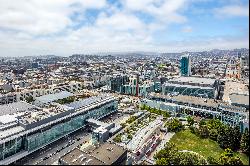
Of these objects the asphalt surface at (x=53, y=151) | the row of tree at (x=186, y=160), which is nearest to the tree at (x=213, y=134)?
the row of tree at (x=186, y=160)

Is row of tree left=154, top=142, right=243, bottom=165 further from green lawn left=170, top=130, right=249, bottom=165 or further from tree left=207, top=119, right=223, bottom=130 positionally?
tree left=207, top=119, right=223, bottom=130

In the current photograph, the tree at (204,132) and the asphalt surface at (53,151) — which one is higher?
the tree at (204,132)

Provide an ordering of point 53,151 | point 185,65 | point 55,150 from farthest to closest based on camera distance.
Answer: point 185,65 < point 55,150 < point 53,151

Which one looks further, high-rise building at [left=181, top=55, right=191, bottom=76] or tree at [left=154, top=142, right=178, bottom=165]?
high-rise building at [left=181, top=55, right=191, bottom=76]

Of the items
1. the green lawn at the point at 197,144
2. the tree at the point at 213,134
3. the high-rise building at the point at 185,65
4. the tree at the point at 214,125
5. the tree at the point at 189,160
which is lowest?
the green lawn at the point at 197,144

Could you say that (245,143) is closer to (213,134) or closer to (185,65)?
(213,134)

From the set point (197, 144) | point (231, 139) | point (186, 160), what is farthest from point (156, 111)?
point (186, 160)

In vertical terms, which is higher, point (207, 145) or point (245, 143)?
point (245, 143)

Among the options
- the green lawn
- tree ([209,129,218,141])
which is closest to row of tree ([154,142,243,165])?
the green lawn

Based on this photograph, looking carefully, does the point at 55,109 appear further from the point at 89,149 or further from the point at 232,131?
the point at 232,131

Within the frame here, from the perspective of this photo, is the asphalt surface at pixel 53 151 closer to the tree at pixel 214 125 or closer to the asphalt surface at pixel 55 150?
the asphalt surface at pixel 55 150
